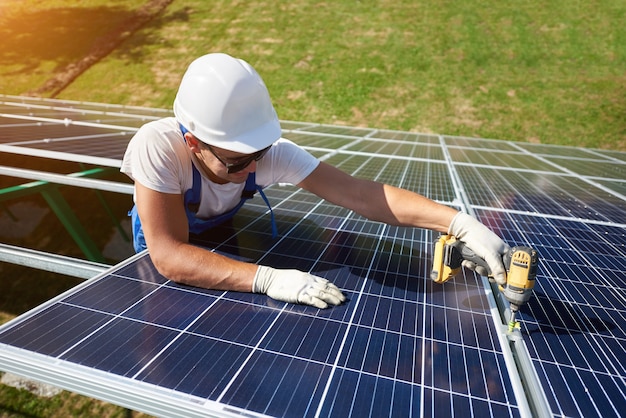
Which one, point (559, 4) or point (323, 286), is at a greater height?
point (559, 4)

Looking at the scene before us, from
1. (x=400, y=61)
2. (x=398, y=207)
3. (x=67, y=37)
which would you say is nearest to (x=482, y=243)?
(x=398, y=207)

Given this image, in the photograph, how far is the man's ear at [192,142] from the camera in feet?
8.32

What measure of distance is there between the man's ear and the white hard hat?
0.11 metres

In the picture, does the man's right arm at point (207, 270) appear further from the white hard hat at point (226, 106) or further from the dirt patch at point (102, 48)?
the dirt patch at point (102, 48)

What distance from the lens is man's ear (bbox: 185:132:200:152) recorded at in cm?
254

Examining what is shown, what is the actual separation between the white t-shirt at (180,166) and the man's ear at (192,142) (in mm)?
71

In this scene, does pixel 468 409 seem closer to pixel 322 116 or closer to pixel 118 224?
pixel 118 224

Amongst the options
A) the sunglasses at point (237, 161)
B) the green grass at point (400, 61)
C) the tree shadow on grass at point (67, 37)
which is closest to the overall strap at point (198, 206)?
the sunglasses at point (237, 161)

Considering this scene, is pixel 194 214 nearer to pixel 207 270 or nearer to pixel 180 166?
pixel 180 166

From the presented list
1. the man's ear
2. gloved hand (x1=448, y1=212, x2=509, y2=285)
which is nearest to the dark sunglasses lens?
the man's ear

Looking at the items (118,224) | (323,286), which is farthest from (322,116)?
(323,286)

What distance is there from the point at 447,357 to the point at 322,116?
16.1 meters

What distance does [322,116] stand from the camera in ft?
56.2

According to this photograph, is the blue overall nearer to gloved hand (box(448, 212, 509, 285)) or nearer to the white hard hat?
the white hard hat
